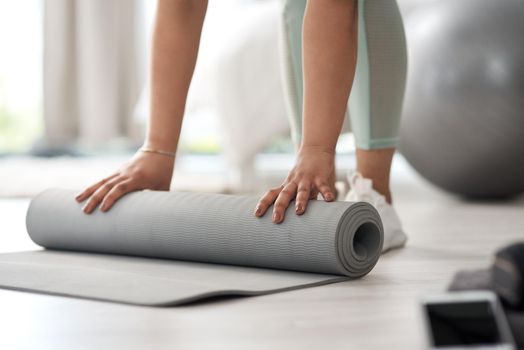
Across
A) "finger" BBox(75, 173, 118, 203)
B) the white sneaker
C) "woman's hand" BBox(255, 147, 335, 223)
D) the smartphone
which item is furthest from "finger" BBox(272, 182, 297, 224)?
the smartphone

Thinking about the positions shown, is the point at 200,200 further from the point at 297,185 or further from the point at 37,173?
the point at 37,173

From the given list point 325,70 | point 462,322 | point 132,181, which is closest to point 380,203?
point 325,70

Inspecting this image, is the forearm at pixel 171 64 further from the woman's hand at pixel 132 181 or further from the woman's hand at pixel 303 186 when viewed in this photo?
the woman's hand at pixel 303 186

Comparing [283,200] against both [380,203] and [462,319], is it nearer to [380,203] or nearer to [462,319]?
[380,203]

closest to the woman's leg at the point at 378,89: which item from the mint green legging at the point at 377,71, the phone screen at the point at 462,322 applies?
the mint green legging at the point at 377,71

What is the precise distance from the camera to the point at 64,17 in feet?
16.0

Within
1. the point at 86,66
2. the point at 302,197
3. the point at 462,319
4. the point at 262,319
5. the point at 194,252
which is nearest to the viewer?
the point at 462,319

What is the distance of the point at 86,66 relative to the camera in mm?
4906

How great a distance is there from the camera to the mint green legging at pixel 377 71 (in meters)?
1.85

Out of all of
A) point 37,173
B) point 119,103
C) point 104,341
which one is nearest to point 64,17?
point 119,103

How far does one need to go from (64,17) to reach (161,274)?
12.2 feet

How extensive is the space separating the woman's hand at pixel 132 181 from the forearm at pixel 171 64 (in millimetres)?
38

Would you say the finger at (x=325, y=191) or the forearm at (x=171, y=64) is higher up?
the forearm at (x=171, y=64)

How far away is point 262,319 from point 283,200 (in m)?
0.36
